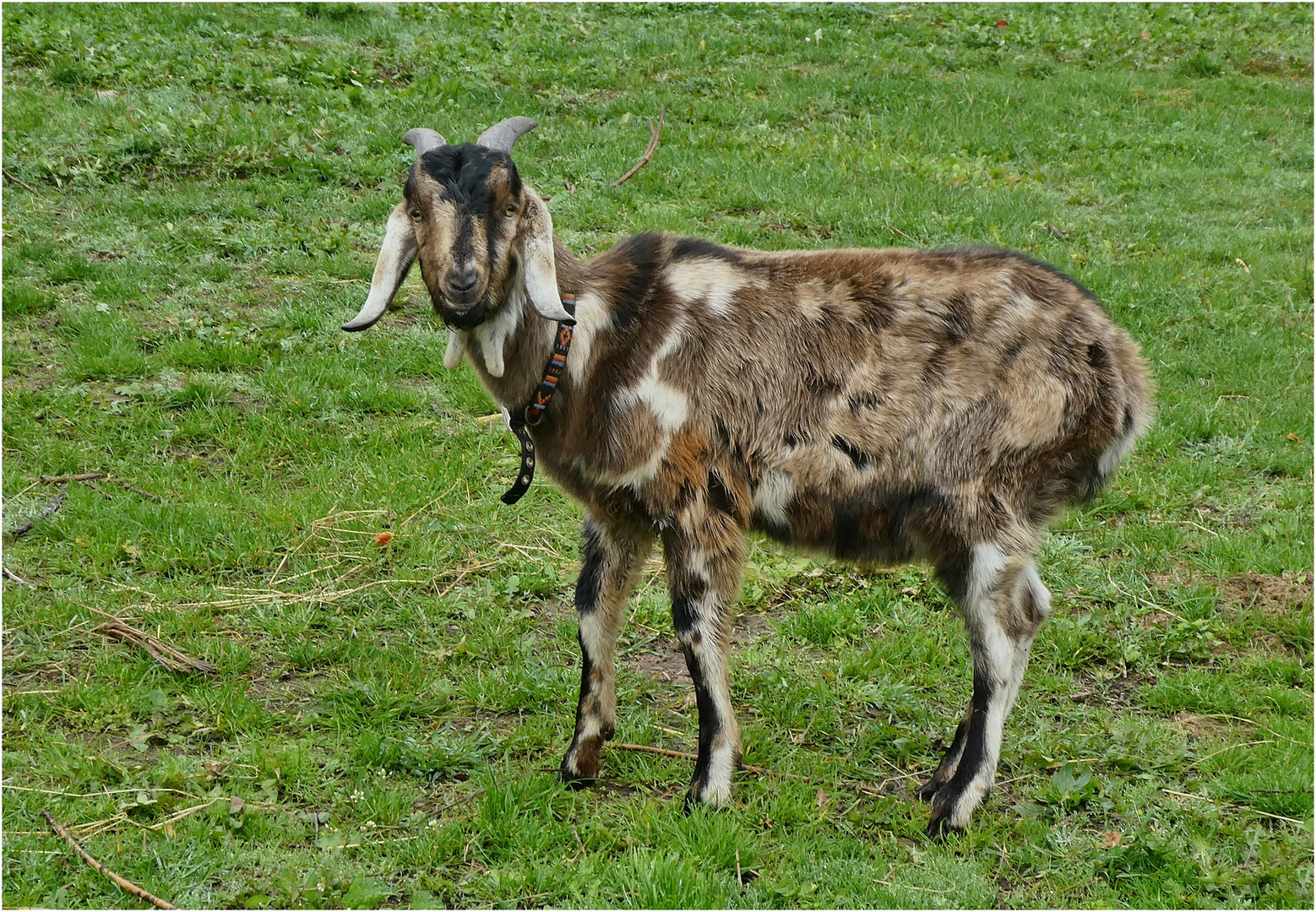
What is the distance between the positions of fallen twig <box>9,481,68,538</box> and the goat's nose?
2.73 metres

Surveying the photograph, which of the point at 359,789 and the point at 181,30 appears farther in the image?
the point at 181,30

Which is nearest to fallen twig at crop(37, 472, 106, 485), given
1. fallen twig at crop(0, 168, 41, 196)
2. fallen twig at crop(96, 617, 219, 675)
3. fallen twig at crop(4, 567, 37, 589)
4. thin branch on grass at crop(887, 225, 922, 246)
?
fallen twig at crop(4, 567, 37, 589)

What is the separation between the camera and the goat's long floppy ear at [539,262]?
11.2ft

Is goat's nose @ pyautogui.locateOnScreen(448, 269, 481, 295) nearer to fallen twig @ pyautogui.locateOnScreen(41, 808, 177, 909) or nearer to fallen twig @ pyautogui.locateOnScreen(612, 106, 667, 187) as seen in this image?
fallen twig @ pyautogui.locateOnScreen(41, 808, 177, 909)

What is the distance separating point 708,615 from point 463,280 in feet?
4.29

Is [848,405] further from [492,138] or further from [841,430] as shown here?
[492,138]

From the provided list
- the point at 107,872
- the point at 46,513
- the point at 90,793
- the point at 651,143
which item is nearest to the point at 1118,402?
the point at 107,872

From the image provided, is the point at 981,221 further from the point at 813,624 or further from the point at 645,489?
the point at 645,489

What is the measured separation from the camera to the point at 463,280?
3438 millimetres

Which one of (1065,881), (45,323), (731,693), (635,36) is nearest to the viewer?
(1065,881)

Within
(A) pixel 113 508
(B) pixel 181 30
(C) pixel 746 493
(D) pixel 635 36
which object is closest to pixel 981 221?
(D) pixel 635 36

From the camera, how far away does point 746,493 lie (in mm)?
3846

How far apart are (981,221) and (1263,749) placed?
209 inches

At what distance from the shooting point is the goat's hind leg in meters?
3.74
